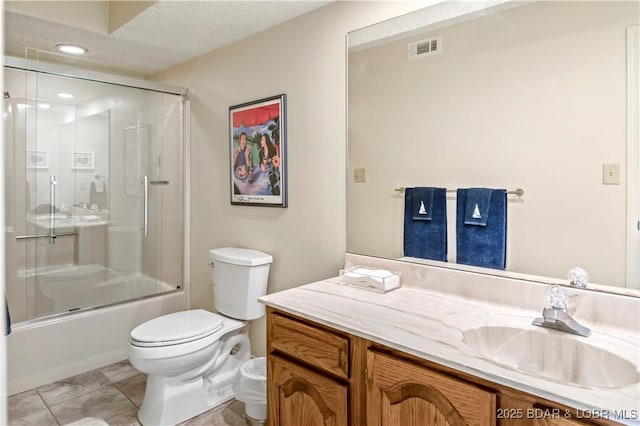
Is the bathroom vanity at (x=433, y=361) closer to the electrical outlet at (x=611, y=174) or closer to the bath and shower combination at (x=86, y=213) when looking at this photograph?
the electrical outlet at (x=611, y=174)

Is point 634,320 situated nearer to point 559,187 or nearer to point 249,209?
point 559,187

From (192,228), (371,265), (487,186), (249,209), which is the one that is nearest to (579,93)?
(487,186)

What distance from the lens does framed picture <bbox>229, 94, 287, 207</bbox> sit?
91.6 inches

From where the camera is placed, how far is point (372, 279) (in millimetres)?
1720

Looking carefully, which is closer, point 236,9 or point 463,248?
point 463,248

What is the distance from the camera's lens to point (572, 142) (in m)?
1.38

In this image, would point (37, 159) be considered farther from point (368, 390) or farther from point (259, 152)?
point (368, 390)

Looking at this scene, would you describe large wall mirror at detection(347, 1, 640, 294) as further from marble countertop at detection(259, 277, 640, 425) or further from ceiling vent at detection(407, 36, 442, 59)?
marble countertop at detection(259, 277, 640, 425)

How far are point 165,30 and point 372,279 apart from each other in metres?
1.89

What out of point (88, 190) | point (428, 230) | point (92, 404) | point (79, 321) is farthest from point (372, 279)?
point (88, 190)

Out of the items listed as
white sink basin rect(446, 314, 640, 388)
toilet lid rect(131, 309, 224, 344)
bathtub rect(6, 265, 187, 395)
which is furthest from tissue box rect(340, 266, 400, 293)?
bathtub rect(6, 265, 187, 395)

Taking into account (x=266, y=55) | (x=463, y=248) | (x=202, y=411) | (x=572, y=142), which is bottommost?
(x=202, y=411)

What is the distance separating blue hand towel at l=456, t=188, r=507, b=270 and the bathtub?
2248 millimetres

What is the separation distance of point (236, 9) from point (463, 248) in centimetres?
164
